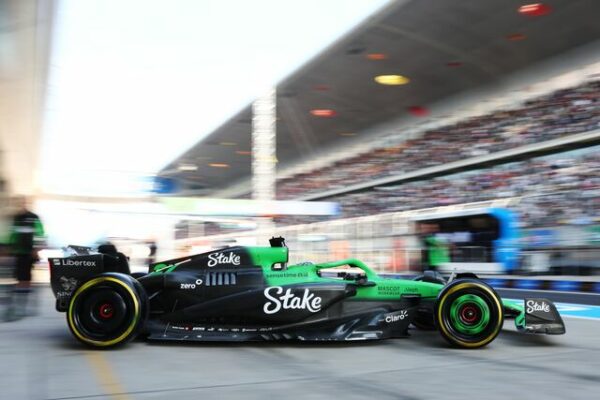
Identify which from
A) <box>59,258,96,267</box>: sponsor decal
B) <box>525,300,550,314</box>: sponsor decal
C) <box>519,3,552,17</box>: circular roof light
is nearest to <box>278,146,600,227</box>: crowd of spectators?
<box>519,3,552,17</box>: circular roof light

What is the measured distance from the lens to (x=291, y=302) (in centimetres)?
582

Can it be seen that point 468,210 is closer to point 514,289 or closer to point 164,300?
point 514,289

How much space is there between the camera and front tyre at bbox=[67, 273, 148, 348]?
558cm

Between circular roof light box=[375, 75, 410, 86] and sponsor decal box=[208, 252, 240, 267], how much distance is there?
19.9 metres

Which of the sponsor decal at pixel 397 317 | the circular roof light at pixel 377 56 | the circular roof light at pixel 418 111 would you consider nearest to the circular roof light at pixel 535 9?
the circular roof light at pixel 377 56

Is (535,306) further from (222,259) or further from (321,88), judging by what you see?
(321,88)

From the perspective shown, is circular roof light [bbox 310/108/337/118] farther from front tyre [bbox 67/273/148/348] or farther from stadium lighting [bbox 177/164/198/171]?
front tyre [bbox 67/273/148/348]

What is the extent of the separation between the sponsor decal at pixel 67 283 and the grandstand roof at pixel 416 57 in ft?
49.4

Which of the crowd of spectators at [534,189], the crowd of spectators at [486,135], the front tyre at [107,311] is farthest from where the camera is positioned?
the crowd of spectators at [486,135]

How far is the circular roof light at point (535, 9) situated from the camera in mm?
17656

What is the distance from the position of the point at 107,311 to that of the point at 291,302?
1.78m

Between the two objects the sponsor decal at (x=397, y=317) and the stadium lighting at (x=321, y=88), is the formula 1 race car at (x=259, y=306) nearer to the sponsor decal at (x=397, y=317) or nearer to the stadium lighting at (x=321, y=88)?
the sponsor decal at (x=397, y=317)

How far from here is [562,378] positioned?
4.55 meters

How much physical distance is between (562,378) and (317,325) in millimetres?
2276
